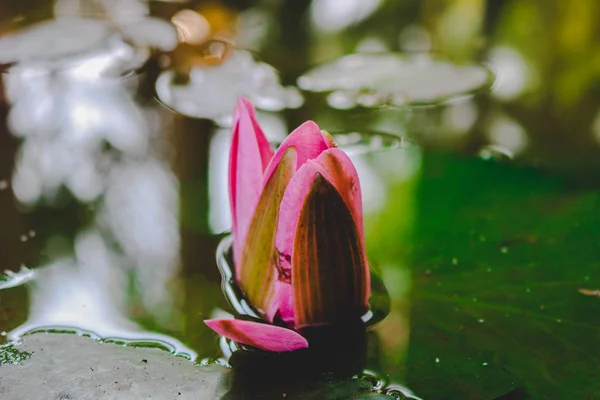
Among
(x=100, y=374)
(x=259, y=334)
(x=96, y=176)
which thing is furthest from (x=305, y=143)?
(x=96, y=176)

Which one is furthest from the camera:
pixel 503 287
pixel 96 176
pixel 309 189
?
pixel 96 176

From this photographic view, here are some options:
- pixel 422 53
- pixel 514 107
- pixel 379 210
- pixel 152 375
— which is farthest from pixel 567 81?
pixel 152 375

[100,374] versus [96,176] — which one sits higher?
[96,176]

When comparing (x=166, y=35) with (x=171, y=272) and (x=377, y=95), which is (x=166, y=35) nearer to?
(x=377, y=95)

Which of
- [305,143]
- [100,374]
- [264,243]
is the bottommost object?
[100,374]

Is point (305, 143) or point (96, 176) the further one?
point (96, 176)

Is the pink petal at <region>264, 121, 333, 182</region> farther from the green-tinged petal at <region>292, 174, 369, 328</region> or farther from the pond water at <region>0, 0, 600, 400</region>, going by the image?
the pond water at <region>0, 0, 600, 400</region>

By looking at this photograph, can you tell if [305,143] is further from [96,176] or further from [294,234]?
[96,176]
